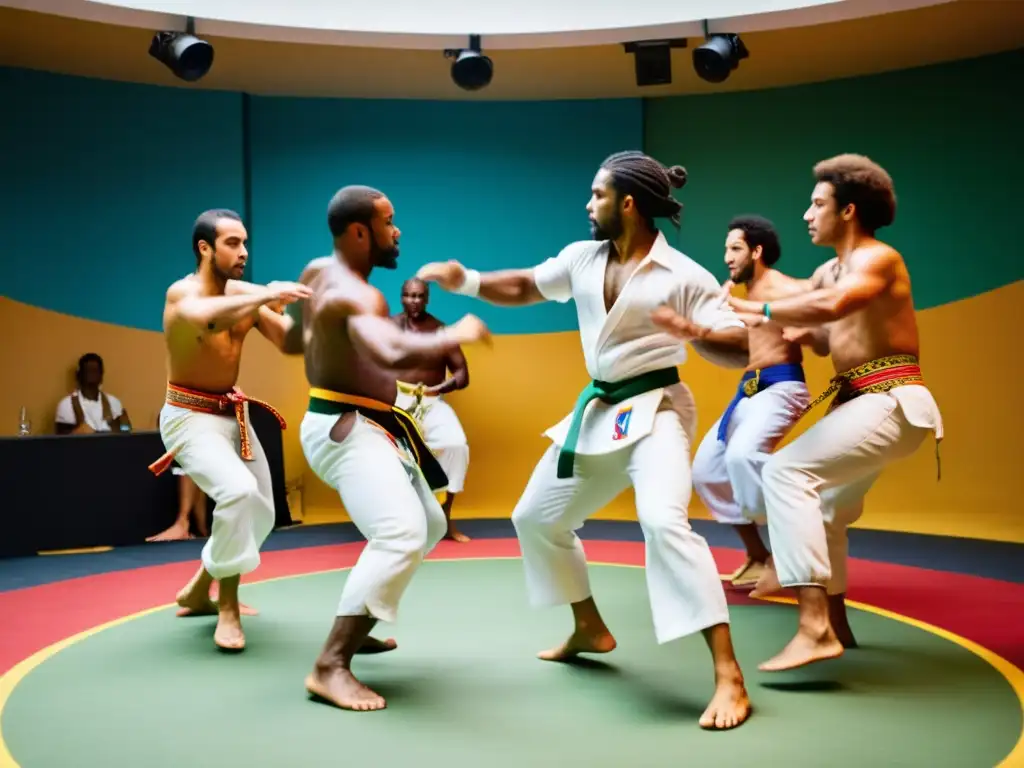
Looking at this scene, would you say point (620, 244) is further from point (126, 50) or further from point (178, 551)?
point (126, 50)

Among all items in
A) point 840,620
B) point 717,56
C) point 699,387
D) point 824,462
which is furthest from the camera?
Answer: point 699,387

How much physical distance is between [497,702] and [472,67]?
5.28 m

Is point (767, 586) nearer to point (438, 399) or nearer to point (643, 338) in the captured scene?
point (643, 338)

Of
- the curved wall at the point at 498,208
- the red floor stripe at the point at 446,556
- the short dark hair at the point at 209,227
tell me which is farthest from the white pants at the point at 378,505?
the curved wall at the point at 498,208

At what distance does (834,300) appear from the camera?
3.48m

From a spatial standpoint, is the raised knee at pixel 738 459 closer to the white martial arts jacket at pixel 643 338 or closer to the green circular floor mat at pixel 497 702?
the green circular floor mat at pixel 497 702

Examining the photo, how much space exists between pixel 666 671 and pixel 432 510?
1027 mm

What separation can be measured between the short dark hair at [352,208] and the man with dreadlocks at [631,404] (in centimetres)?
34

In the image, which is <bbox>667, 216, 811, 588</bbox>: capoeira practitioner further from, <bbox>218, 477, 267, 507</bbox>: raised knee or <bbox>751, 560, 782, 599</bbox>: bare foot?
<bbox>218, 477, 267, 507</bbox>: raised knee

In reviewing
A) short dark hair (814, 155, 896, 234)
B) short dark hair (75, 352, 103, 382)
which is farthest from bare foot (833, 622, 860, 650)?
short dark hair (75, 352, 103, 382)

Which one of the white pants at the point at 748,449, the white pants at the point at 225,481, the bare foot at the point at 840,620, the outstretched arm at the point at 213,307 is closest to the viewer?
the outstretched arm at the point at 213,307

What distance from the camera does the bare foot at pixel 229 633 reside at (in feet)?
13.5

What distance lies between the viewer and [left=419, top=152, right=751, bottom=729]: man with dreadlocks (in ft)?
10.5

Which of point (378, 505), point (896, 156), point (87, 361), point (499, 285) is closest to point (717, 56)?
point (896, 156)
